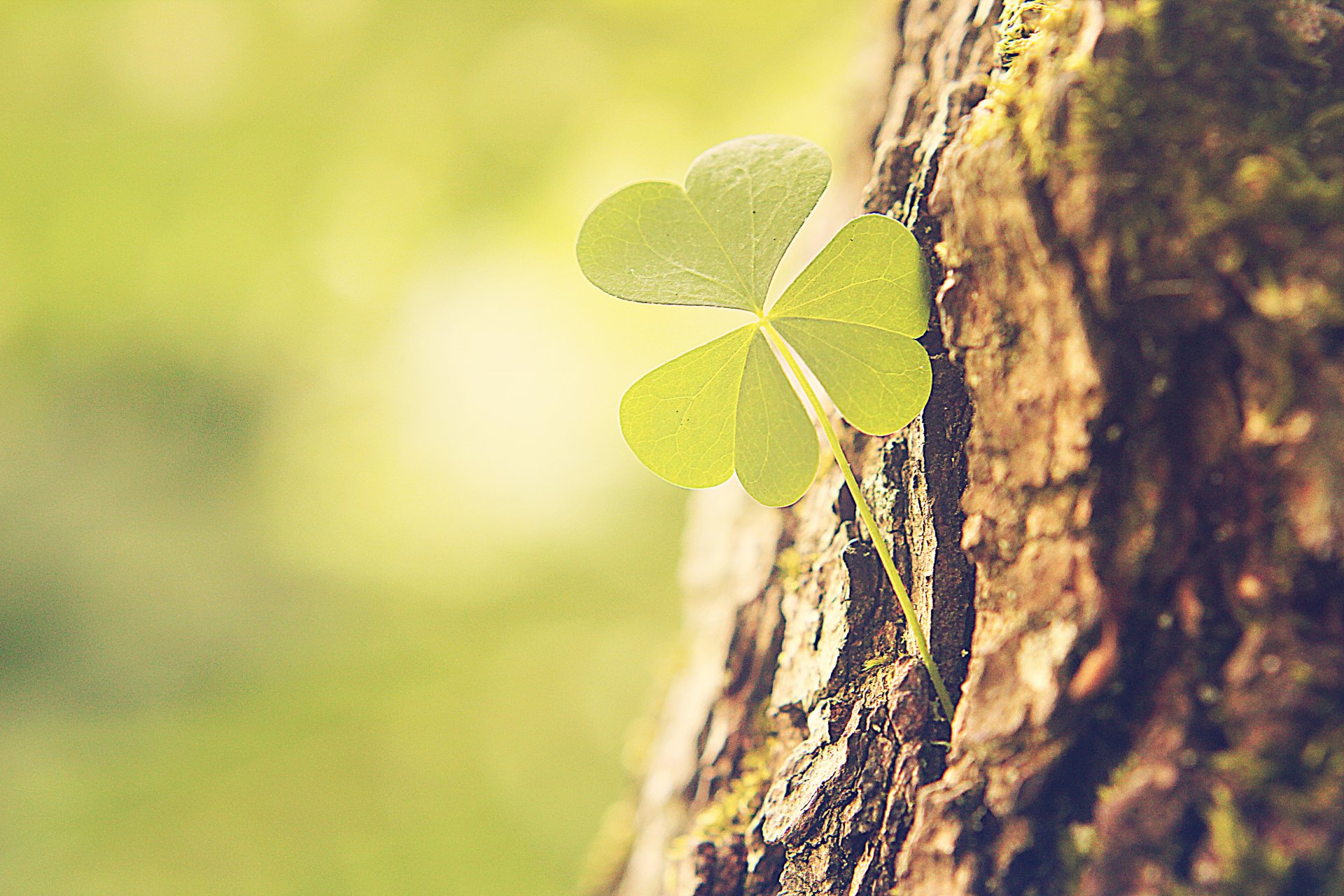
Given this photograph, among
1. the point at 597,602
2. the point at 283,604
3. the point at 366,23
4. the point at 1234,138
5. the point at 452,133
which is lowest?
the point at 597,602

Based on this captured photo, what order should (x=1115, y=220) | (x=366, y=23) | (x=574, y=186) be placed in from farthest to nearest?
(x=574, y=186), (x=366, y=23), (x=1115, y=220)

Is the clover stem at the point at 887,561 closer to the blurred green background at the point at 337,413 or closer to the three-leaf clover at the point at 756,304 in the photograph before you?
the three-leaf clover at the point at 756,304

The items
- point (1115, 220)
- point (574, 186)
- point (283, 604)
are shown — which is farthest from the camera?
point (283, 604)

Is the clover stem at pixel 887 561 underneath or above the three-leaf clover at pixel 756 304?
underneath

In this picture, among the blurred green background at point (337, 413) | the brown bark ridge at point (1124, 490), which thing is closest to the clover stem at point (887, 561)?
the brown bark ridge at point (1124, 490)

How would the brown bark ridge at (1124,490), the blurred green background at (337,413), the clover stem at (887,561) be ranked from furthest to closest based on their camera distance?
the blurred green background at (337,413) < the clover stem at (887,561) < the brown bark ridge at (1124,490)

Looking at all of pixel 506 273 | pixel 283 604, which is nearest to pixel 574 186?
pixel 506 273

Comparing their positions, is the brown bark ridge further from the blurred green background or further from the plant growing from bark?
the blurred green background

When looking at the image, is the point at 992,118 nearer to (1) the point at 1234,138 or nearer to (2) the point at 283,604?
(1) the point at 1234,138
